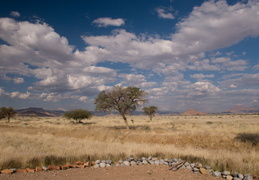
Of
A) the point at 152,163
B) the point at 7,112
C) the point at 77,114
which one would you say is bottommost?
the point at 152,163

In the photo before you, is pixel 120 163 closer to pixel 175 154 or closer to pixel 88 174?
pixel 88 174

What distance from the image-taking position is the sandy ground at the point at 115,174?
8.08m

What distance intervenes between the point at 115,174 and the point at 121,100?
25.6 metres

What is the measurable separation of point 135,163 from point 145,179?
2268 mm

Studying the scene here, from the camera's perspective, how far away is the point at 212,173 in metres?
8.81

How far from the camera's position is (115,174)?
28.5 feet

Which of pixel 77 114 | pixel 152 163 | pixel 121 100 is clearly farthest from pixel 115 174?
pixel 77 114

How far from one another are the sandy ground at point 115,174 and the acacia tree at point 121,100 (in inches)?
950

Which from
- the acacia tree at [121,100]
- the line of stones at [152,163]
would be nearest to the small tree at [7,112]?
the acacia tree at [121,100]

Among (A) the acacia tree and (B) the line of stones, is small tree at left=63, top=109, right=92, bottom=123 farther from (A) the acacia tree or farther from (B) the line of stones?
(B) the line of stones

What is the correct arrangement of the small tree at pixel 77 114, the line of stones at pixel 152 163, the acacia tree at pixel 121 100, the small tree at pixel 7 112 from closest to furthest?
the line of stones at pixel 152 163, the acacia tree at pixel 121 100, the small tree at pixel 77 114, the small tree at pixel 7 112

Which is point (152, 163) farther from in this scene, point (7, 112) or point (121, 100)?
point (7, 112)

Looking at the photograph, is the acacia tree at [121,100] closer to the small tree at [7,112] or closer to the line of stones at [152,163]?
the line of stones at [152,163]

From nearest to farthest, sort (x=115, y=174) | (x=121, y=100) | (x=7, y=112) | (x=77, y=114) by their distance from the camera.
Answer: (x=115, y=174), (x=121, y=100), (x=77, y=114), (x=7, y=112)
